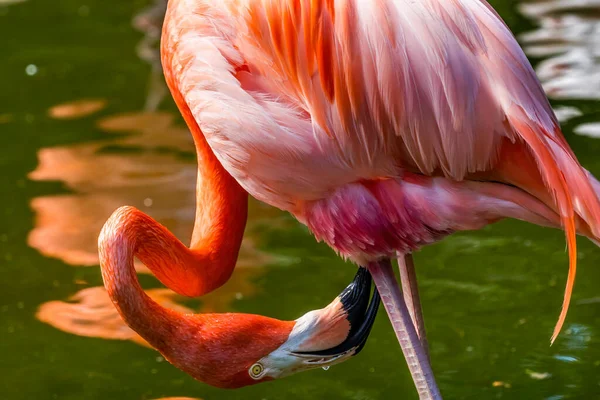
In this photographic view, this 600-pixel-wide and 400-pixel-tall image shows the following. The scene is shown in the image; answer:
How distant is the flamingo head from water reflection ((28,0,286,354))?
45.4 inches

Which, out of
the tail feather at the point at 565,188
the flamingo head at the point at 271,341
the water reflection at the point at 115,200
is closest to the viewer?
the tail feather at the point at 565,188

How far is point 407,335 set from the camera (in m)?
3.23

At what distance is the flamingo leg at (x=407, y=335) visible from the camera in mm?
3205

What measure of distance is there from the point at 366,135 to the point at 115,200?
8.76 ft

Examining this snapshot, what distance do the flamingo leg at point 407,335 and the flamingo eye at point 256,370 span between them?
46 cm

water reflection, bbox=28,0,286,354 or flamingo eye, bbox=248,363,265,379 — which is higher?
flamingo eye, bbox=248,363,265,379

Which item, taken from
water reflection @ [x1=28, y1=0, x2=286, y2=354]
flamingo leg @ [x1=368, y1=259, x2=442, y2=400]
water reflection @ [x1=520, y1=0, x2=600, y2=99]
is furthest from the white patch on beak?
water reflection @ [x1=520, y1=0, x2=600, y2=99]

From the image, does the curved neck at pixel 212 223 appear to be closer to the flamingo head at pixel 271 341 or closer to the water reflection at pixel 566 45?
the flamingo head at pixel 271 341

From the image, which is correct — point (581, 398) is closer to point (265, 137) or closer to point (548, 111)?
point (548, 111)

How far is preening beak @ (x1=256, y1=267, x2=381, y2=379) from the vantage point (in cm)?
338

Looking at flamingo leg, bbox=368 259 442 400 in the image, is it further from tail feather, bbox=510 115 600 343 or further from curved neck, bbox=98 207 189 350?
curved neck, bbox=98 207 189 350

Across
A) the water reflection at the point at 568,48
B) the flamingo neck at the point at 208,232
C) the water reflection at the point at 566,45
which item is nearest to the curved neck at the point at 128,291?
the flamingo neck at the point at 208,232

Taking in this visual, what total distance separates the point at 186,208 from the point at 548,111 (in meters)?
2.66

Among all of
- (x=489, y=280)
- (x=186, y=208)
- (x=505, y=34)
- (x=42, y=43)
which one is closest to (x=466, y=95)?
(x=505, y=34)
